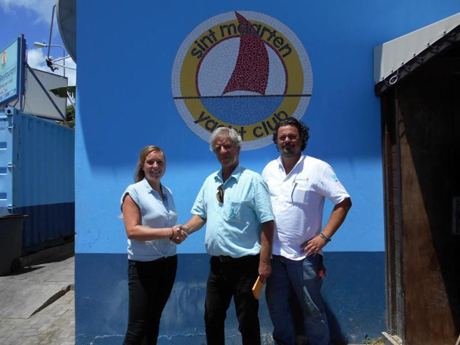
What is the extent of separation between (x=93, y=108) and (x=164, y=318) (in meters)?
2.07

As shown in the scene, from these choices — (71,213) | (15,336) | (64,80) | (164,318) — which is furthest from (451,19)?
(64,80)

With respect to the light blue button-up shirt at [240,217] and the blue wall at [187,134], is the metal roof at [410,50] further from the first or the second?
the light blue button-up shirt at [240,217]

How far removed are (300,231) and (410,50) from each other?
1633 mm

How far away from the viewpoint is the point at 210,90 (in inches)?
143

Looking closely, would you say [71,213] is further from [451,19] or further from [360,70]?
[451,19]

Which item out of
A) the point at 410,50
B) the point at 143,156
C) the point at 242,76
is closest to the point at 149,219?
the point at 143,156

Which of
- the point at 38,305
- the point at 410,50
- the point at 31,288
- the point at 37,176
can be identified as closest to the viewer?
the point at 410,50

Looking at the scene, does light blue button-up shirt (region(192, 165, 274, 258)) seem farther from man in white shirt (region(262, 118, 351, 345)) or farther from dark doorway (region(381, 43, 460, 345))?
dark doorway (region(381, 43, 460, 345))

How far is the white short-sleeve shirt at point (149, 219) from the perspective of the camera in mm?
2658

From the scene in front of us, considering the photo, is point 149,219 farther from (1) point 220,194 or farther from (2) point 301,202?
(2) point 301,202

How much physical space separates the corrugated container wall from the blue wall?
397 cm

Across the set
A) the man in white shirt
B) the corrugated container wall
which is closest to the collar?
the man in white shirt

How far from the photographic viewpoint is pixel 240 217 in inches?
99.7

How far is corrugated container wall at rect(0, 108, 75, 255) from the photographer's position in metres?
6.82
